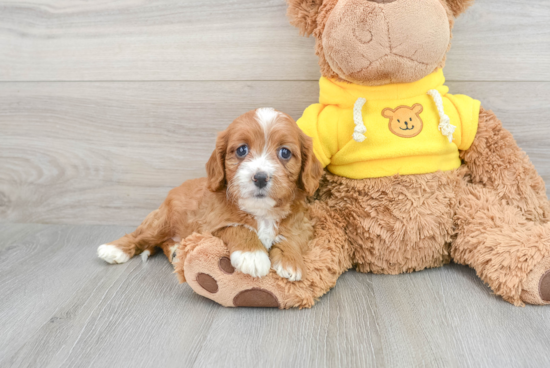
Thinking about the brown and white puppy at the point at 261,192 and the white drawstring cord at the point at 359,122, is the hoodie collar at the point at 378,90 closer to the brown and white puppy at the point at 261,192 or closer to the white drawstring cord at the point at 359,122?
the white drawstring cord at the point at 359,122

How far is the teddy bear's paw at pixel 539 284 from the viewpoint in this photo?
52.7 inches

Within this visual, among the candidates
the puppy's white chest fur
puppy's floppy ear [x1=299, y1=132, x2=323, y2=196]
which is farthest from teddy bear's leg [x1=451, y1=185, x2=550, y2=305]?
the puppy's white chest fur

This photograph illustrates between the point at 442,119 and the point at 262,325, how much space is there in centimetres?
91

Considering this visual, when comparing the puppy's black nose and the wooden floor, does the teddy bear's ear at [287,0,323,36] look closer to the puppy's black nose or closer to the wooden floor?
the wooden floor

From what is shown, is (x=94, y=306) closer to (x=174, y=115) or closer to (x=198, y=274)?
(x=198, y=274)

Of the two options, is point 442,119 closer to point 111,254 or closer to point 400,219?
point 400,219

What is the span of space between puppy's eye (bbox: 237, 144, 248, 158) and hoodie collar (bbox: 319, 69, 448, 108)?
42 centimetres

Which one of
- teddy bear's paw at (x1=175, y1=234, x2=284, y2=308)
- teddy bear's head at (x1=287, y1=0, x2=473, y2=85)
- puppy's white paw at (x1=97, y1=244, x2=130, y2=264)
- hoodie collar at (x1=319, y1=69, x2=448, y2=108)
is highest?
teddy bear's head at (x1=287, y1=0, x2=473, y2=85)

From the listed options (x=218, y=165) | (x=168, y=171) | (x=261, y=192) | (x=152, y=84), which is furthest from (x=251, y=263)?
(x=152, y=84)

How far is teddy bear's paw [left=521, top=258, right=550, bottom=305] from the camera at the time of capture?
1.34 metres

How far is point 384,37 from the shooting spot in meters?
1.39

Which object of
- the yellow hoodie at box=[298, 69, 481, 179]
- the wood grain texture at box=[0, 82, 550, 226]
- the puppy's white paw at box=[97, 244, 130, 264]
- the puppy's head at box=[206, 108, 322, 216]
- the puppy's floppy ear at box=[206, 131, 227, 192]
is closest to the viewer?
the puppy's head at box=[206, 108, 322, 216]

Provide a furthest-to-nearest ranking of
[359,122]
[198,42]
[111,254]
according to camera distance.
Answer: [198,42] → [111,254] → [359,122]

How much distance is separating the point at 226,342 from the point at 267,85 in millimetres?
1118
